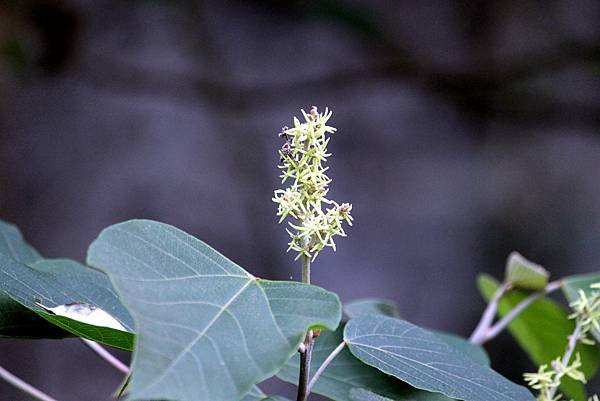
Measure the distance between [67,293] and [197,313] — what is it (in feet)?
0.71

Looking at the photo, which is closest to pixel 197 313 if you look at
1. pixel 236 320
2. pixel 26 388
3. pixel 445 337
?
pixel 236 320

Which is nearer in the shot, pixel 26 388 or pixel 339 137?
pixel 26 388

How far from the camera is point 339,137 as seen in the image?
8.82 ft

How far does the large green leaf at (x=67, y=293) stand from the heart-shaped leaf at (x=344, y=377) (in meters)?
0.15

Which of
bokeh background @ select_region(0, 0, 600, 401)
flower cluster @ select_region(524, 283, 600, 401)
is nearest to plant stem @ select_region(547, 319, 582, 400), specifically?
flower cluster @ select_region(524, 283, 600, 401)

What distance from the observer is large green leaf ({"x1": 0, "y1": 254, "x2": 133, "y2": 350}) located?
522 mm

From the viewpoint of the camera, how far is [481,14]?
2814mm

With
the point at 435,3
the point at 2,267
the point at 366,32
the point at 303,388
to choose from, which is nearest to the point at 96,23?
the point at 366,32

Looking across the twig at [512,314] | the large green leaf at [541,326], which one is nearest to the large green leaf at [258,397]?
the twig at [512,314]

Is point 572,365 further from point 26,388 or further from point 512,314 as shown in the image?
point 26,388

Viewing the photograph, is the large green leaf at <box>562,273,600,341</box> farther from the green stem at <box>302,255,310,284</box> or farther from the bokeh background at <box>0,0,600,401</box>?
the bokeh background at <box>0,0,600,401</box>

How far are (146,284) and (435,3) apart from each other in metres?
2.58

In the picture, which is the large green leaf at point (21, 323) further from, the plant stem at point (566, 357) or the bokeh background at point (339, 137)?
the bokeh background at point (339, 137)

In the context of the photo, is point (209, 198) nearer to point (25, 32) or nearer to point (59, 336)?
point (25, 32)
